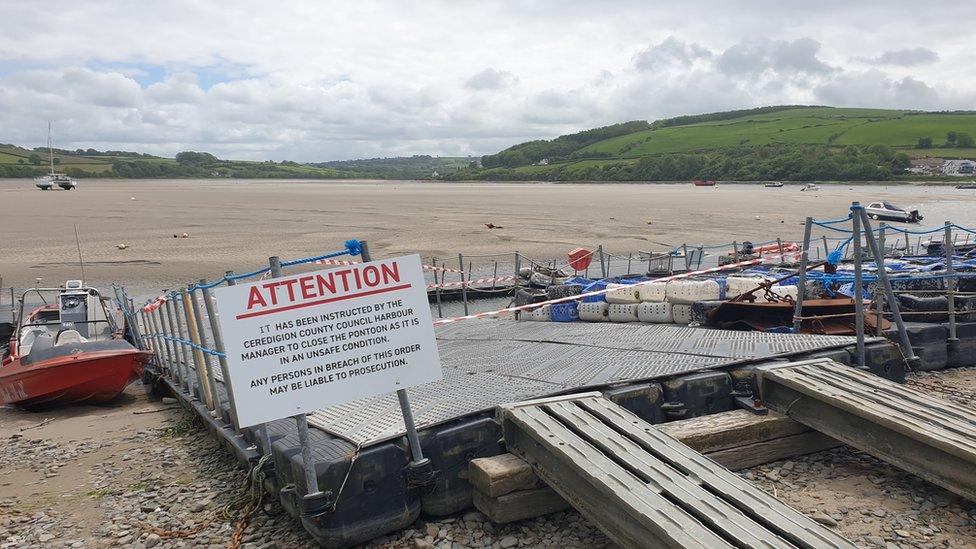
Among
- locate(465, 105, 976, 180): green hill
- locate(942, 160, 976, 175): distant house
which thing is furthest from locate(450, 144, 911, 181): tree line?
locate(942, 160, 976, 175): distant house

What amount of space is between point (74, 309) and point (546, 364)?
12.6 meters

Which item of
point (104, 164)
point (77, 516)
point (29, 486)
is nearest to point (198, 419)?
point (29, 486)

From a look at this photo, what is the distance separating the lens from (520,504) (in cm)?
507

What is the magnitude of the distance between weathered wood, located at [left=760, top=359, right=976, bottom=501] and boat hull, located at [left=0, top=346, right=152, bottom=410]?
10296 millimetres

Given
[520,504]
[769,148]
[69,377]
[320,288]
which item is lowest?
[69,377]

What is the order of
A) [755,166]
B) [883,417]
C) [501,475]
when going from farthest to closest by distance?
[755,166] → [883,417] → [501,475]

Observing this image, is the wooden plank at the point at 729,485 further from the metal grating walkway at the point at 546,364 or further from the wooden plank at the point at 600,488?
the metal grating walkway at the point at 546,364

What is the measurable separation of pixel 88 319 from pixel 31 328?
1180mm

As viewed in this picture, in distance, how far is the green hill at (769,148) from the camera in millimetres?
115625

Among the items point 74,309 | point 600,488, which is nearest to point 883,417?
point 600,488

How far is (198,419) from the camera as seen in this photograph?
9031 millimetres

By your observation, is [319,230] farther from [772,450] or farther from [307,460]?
[307,460]

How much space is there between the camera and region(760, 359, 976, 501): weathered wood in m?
4.91

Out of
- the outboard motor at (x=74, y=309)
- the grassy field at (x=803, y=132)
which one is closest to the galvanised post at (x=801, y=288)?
the outboard motor at (x=74, y=309)
